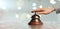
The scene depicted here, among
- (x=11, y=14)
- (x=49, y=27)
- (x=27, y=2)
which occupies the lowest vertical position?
(x=49, y=27)

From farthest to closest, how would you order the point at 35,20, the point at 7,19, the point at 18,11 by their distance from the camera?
the point at 18,11 < the point at 7,19 < the point at 35,20

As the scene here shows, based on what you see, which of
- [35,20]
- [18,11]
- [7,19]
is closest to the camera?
[35,20]

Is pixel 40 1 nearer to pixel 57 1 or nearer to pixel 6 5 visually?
pixel 57 1

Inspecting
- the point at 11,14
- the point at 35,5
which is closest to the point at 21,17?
the point at 11,14

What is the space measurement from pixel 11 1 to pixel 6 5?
0.06 m

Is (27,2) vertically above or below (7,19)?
above

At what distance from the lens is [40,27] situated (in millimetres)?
876

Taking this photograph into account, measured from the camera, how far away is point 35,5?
4.34ft

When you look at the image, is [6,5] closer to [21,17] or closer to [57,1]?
[21,17]

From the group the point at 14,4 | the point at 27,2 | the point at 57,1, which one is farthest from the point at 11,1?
the point at 57,1

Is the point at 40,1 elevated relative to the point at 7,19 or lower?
elevated

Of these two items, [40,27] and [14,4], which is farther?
[14,4]

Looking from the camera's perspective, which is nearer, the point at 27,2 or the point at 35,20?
the point at 35,20

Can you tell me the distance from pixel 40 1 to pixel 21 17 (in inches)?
9.6
